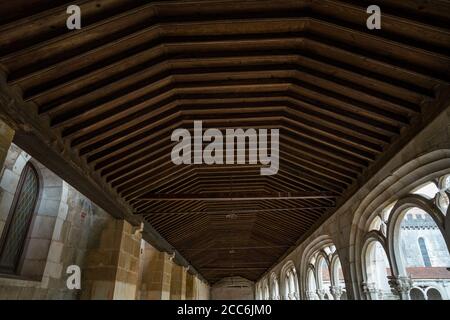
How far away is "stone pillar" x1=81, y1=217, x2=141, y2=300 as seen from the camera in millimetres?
4660

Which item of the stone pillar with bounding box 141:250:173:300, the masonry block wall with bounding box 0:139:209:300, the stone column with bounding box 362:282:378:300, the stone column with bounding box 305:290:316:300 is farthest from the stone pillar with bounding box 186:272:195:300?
the stone column with bounding box 362:282:378:300

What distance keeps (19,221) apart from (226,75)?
3.75m

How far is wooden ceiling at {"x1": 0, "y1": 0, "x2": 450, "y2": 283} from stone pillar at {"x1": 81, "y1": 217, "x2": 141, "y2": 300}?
1036 millimetres

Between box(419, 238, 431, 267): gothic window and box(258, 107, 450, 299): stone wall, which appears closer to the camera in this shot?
box(258, 107, 450, 299): stone wall

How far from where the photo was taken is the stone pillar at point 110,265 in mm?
4660

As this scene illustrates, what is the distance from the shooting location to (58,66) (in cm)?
225

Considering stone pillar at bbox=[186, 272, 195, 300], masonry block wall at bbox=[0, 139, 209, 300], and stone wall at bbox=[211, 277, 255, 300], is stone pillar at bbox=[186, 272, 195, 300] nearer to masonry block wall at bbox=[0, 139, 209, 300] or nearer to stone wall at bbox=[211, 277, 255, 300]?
stone wall at bbox=[211, 277, 255, 300]

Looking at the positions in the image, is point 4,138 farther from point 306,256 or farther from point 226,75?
point 306,256

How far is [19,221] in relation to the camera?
13.7ft

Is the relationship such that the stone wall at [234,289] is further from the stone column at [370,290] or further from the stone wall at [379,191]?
the stone column at [370,290]
